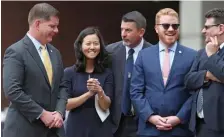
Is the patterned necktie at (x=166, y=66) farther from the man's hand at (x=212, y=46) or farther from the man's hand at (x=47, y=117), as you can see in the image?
the man's hand at (x=47, y=117)

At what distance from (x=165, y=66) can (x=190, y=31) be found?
168 inches

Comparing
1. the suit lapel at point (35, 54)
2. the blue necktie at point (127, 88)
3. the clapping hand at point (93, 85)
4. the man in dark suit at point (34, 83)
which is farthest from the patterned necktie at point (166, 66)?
the suit lapel at point (35, 54)

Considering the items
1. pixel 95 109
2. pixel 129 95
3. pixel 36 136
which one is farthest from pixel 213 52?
pixel 36 136

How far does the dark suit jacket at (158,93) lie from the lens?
14.5 feet

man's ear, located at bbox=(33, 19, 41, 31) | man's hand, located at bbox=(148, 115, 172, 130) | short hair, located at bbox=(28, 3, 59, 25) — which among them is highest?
short hair, located at bbox=(28, 3, 59, 25)

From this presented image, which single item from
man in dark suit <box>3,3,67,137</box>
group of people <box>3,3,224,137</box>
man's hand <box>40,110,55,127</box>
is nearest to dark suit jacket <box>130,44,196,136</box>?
group of people <box>3,3,224,137</box>

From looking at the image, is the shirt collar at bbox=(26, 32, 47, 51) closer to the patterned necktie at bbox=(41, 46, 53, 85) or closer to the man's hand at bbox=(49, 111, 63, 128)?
the patterned necktie at bbox=(41, 46, 53, 85)

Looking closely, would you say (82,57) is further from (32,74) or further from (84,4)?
(84,4)

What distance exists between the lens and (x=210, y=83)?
14.0 ft

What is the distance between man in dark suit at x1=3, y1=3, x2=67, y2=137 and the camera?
13.2 ft

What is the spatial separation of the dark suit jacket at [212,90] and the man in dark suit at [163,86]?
0.17 metres

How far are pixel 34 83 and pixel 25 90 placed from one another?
92 mm

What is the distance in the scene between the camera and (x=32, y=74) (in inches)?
160

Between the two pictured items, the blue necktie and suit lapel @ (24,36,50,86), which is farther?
the blue necktie
